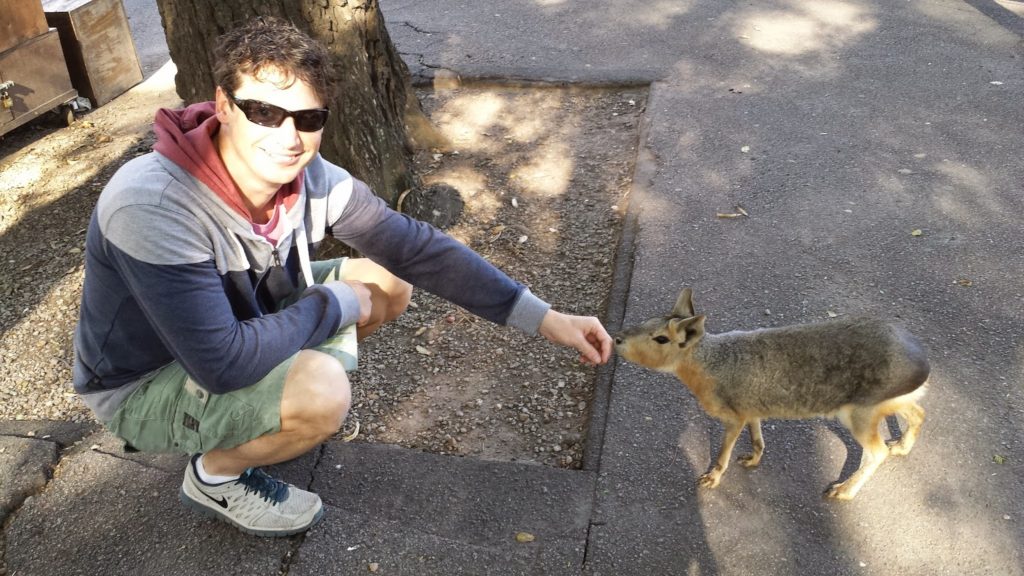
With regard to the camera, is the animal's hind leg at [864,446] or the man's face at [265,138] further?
the animal's hind leg at [864,446]

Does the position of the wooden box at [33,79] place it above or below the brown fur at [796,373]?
below

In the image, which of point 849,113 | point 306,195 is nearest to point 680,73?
point 849,113

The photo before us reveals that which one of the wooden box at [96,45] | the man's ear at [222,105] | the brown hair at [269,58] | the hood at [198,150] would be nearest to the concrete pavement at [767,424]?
the hood at [198,150]

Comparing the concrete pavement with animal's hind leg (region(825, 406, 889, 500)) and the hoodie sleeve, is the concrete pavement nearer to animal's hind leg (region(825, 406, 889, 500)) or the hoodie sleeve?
animal's hind leg (region(825, 406, 889, 500))

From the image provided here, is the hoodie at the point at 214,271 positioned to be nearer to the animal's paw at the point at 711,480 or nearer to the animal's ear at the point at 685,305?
the animal's ear at the point at 685,305

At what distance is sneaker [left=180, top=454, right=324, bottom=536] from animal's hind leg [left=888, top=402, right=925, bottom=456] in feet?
6.59

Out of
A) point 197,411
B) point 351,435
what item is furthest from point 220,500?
point 351,435

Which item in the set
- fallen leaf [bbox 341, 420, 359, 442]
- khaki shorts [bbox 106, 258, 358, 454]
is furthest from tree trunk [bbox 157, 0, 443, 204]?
khaki shorts [bbox 106, 258, 358, 454]

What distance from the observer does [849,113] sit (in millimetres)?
5625

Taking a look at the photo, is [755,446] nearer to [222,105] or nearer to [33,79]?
[222,105]

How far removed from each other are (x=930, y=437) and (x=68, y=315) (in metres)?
3.86

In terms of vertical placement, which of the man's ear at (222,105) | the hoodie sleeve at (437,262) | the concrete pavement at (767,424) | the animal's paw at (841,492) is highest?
the man's ear at (222,105)

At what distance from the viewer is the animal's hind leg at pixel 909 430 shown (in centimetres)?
298

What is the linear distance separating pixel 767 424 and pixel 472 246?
1.89 metres
